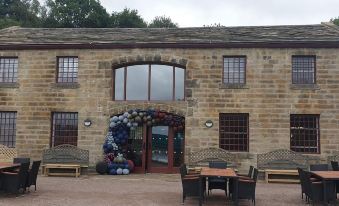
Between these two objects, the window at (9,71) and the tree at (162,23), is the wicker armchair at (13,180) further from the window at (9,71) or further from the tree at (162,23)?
the tree at (162,23)

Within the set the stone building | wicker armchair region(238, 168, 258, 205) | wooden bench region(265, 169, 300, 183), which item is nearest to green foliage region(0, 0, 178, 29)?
the stone building

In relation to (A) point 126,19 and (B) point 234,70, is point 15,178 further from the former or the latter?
(A) point 126,19

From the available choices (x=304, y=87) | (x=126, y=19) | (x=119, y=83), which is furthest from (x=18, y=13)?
(x=304, y=87)

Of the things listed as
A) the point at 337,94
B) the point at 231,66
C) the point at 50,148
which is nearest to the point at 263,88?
the point at 231,66

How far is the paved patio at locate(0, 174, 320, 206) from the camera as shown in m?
10.6

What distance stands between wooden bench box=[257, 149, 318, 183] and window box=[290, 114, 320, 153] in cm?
55

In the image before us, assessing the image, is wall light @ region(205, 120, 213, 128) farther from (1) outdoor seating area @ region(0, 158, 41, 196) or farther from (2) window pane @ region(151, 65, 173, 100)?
(1) outdoor seating area @ region(0, 158, 41, 196)

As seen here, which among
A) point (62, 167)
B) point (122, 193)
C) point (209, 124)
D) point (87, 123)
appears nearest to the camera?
point (122, 193)

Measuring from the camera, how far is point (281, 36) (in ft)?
57.9

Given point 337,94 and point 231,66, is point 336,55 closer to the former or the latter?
point 337,94

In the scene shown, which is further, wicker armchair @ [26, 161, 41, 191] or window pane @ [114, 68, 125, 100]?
window pane @ [114, 68, 125, 100]

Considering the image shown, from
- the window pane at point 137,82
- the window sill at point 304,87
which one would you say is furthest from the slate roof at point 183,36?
the window sill at point 304,87

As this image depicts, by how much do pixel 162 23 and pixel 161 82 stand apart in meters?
30.2

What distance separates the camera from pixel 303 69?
17297mm
